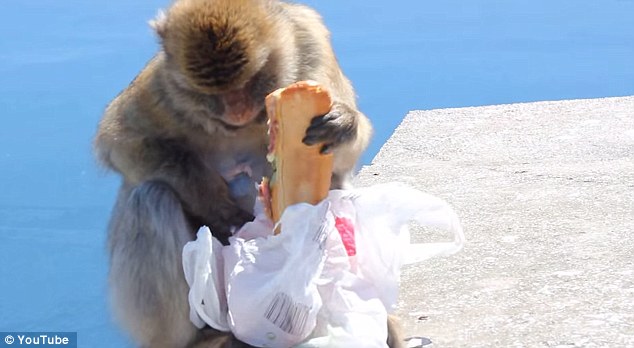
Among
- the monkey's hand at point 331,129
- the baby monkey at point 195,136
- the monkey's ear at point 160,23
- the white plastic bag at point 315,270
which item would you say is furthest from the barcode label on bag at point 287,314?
the monkey's ear at point 160,23

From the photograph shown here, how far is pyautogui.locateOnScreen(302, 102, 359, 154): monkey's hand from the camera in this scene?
8.52 ft

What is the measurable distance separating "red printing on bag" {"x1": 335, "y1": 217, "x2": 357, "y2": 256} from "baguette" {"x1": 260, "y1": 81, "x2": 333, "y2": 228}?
0.11m

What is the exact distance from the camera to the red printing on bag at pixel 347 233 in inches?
108

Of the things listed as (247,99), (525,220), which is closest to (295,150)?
(247,99)

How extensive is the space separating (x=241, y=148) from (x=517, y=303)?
916 mm

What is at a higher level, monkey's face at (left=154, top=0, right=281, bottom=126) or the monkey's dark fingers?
monkey's face at (left=154, top=0, right=281, bottom=126)

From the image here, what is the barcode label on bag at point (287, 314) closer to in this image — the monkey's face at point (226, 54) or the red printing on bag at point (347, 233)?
the red printing on bag at point (347, 233)

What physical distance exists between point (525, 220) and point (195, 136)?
61.1 inches

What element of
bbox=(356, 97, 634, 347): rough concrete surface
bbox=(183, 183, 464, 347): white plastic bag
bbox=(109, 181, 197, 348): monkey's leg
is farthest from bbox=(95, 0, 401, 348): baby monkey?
bbox=(356, 97, 634, 347): rough concrete surface

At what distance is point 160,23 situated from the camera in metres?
2.85

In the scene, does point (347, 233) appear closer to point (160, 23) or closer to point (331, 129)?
point (331, 129)

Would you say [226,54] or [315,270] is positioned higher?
[226,54]

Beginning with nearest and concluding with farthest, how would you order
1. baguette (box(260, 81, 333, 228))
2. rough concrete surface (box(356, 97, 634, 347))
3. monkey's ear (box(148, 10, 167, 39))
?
baguette (box(260, 81, 333, 228)), monkey's ear (box(148, 10, 167, 39)), rough concrete surface (box(356, 97, 634, 347))

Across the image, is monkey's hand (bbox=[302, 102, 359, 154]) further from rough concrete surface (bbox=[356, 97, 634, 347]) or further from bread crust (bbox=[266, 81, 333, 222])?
rough concrete surface (bbox=[356, 97, 634, 347])
